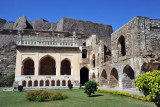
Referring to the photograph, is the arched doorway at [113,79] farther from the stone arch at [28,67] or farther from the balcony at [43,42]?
the stone arch at [28,67]

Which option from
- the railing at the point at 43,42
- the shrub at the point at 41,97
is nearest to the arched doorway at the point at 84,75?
the railing at the point at 43,42

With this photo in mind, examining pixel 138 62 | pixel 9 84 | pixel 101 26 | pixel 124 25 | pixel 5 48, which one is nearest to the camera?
pixel 138 62

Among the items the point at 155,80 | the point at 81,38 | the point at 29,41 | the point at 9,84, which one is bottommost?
the point at 9,84

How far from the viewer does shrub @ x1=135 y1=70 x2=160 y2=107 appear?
5605 mm

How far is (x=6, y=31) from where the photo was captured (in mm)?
35656

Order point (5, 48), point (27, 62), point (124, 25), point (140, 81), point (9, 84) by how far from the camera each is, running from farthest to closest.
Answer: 1. point (5, 48)
2. point (27, 62)
3. point (9, 84)
4. point (124, 25)
5. point (140, 81)

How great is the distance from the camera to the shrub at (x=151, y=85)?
5.61 metres

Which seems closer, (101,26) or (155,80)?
(155,80)

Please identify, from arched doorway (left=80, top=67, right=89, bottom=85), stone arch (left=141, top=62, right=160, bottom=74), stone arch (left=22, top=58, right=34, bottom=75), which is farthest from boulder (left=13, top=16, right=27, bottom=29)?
stone arch (left=141, top=62, right=160, bottom=74)

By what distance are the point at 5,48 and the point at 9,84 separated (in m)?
10.1

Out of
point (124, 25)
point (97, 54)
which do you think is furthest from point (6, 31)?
point (124, 25)

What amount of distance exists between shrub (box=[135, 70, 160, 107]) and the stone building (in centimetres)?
733

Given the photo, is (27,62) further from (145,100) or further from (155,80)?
(155,80)

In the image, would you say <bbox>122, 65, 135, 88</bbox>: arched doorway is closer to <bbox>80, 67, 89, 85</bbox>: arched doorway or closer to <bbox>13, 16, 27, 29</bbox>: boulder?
<bbox>80, 67, 89, 85</bbox>: arched doorway
